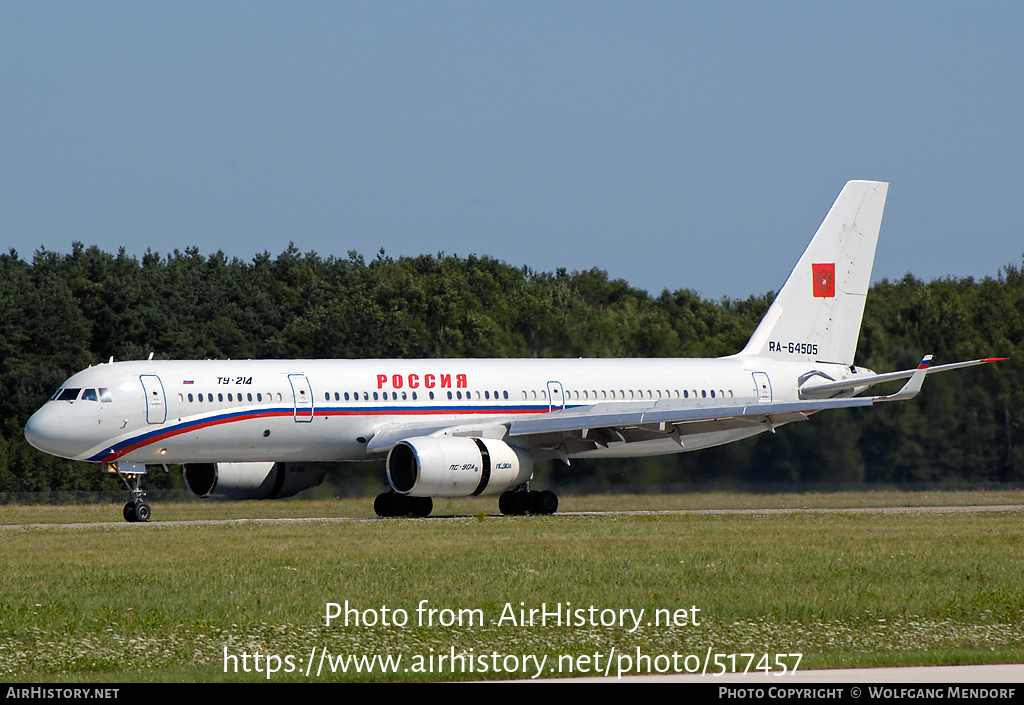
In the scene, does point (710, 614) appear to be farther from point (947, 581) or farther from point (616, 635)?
point (947, 581)

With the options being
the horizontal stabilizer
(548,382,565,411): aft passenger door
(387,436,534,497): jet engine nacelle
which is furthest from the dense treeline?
(387,436,534,497): jet engine nacelle

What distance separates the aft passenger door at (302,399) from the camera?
3003cm

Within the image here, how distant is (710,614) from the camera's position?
1433 centimetres

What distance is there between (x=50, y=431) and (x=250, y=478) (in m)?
5.40

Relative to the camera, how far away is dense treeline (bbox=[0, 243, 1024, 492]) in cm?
3844

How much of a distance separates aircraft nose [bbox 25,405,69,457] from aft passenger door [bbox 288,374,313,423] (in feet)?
15.4

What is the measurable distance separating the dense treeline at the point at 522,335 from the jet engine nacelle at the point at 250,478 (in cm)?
786

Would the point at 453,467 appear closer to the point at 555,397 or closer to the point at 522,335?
the point at 555,397

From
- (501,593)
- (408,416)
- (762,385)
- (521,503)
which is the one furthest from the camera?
(762,385)

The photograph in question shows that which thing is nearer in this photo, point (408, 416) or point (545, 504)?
point (408, 416)

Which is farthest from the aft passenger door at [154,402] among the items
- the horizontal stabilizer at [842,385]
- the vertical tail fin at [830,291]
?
the horizontal stabilizer at [842,385]

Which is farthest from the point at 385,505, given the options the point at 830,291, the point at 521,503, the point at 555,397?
the point at 830,291

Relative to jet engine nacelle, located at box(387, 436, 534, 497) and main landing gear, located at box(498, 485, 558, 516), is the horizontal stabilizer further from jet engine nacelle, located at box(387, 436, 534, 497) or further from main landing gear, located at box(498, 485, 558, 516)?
jet engine nacelle, located at box(387, 436, 534, 497)

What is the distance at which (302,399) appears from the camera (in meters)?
30.1
